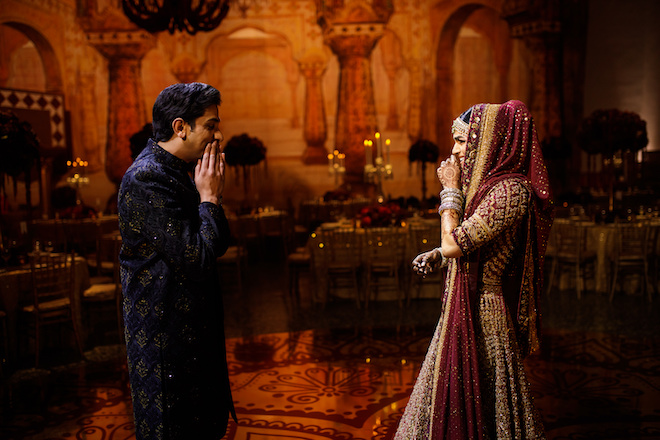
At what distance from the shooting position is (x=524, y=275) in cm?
209

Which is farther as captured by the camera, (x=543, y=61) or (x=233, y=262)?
(x=543, y=61)

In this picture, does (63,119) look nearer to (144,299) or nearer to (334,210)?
(334,210)

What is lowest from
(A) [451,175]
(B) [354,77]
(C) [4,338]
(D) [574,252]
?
(C) [4,338]

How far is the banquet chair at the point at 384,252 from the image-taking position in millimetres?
5977

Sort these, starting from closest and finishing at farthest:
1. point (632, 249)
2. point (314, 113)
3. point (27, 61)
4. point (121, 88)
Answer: point (632, 249) → point (27, 61) → point (121, 88) → point (314, 113)

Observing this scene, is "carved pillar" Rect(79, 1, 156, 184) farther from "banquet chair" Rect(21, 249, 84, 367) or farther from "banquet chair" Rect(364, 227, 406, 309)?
"banquet chair" Rect(364, 227, 406, 309)

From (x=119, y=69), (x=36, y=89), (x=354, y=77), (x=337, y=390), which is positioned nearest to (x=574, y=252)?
(x=337, y=390)

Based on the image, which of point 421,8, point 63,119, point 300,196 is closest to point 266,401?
point 300,196

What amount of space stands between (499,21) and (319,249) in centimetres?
727

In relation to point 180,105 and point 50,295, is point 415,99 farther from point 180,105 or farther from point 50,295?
point 180,105

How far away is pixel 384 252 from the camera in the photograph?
6.00 metres

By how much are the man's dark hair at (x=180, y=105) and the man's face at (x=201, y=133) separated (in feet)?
0.04

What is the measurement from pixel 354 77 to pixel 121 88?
4.34 m

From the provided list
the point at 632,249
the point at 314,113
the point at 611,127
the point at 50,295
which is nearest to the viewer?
the point at 50,295
